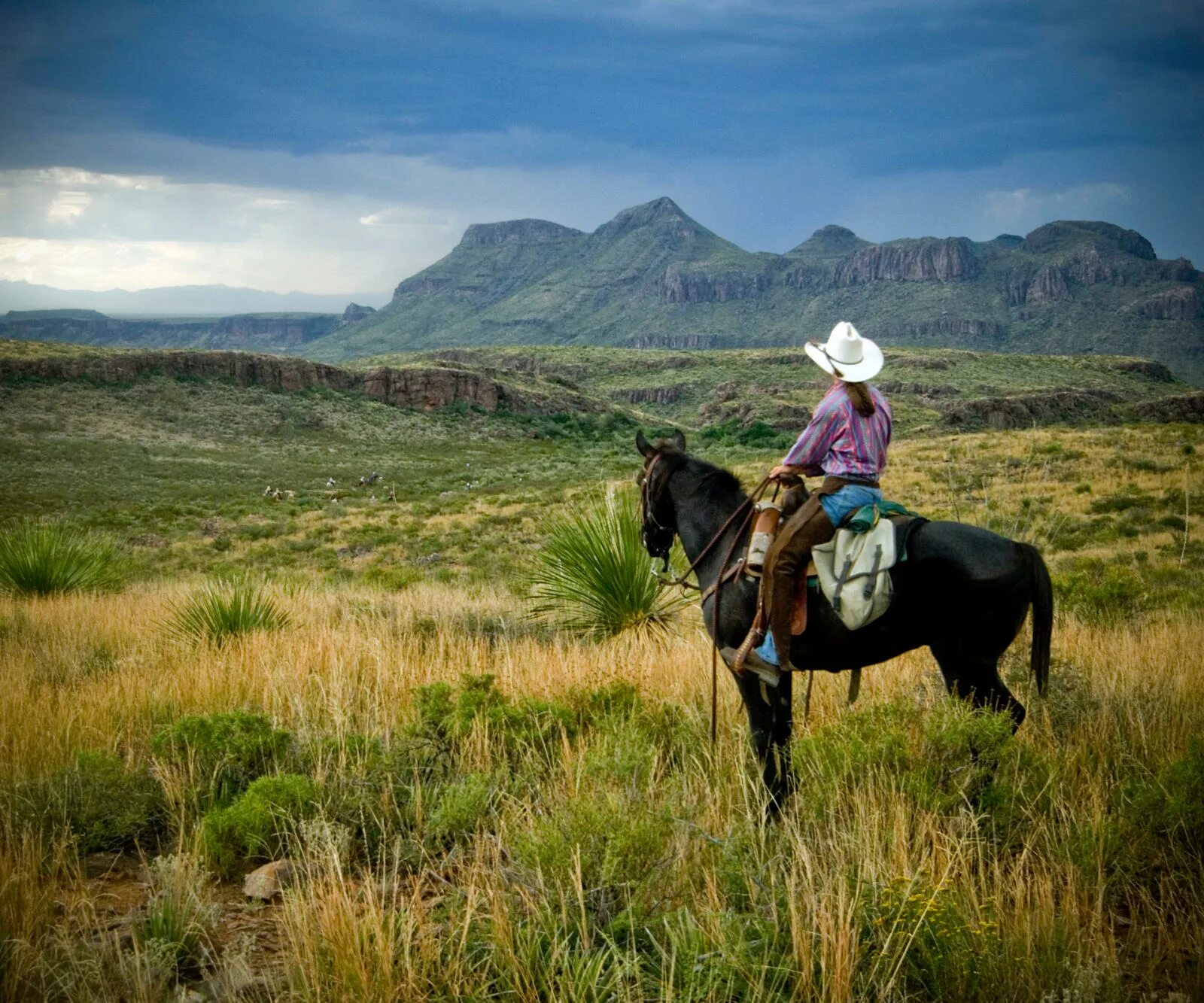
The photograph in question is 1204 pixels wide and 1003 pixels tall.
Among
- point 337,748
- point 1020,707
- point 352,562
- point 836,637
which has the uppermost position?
point 836,637

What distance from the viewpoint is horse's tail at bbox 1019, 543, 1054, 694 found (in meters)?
4.39

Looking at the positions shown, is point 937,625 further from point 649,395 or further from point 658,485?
point 649,395

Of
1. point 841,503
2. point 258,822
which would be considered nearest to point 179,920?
point 258,822

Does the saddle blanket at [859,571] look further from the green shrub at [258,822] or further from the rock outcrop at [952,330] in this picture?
the rock outcrop at [952,330]

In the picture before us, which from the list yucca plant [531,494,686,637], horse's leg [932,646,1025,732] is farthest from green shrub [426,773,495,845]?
yucca plant [531,494,686,637]

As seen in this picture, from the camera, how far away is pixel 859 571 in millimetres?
4250

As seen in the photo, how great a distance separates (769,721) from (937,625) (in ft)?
3.41

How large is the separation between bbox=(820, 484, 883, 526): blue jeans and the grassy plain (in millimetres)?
1053

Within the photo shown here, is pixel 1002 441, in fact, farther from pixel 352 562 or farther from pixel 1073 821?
pixel 1073 821

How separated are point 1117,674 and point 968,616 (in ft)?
7.15

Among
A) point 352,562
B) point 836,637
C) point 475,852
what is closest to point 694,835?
point 475,852

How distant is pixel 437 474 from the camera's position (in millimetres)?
49344

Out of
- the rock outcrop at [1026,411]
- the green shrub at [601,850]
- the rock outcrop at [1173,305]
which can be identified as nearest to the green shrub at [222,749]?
the green shrub at [601,850]

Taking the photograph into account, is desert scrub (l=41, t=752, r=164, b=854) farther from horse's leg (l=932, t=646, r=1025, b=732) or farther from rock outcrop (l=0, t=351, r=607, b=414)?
rock outcrop (l=0, t=351, r=607, b=414)
